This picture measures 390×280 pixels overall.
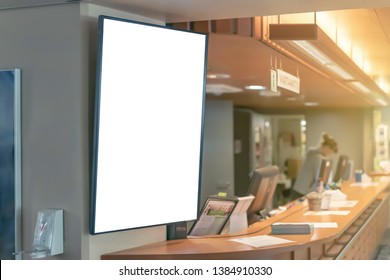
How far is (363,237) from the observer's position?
7266mm

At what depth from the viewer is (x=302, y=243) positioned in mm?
3938

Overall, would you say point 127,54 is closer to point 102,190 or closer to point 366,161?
point 102,190

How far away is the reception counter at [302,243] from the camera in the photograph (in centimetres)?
360

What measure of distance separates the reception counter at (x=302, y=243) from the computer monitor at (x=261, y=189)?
0.58 feet

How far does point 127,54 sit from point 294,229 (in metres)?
1.80

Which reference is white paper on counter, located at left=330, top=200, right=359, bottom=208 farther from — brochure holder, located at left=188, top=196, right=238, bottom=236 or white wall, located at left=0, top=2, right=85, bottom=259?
white wall, located at left=0, top=2, right=85, bottom=259

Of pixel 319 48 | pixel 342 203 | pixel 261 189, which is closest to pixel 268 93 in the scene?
pixel 342 203

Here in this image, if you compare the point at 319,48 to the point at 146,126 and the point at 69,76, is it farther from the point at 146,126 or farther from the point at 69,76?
the point at 69,76

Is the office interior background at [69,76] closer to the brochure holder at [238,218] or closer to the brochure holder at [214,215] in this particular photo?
the brochure holder at [214,215]

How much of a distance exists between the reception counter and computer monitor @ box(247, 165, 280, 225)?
0.18 metres

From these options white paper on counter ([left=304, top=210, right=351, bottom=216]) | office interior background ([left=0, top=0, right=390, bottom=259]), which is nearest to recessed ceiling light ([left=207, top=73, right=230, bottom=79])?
white paper on counter ([left=304, top=210, right=351, bottom=216])

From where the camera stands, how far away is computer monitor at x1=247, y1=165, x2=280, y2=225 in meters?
5.63

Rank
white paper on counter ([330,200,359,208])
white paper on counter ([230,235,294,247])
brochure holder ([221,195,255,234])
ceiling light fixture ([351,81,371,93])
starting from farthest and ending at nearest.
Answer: ceiling light fixture ([351,81,371,93]), white paper on counter ([330,200,359,208]), brochure holder ([221,195,255,234]), white paper on counter ([230,235,294,247])
